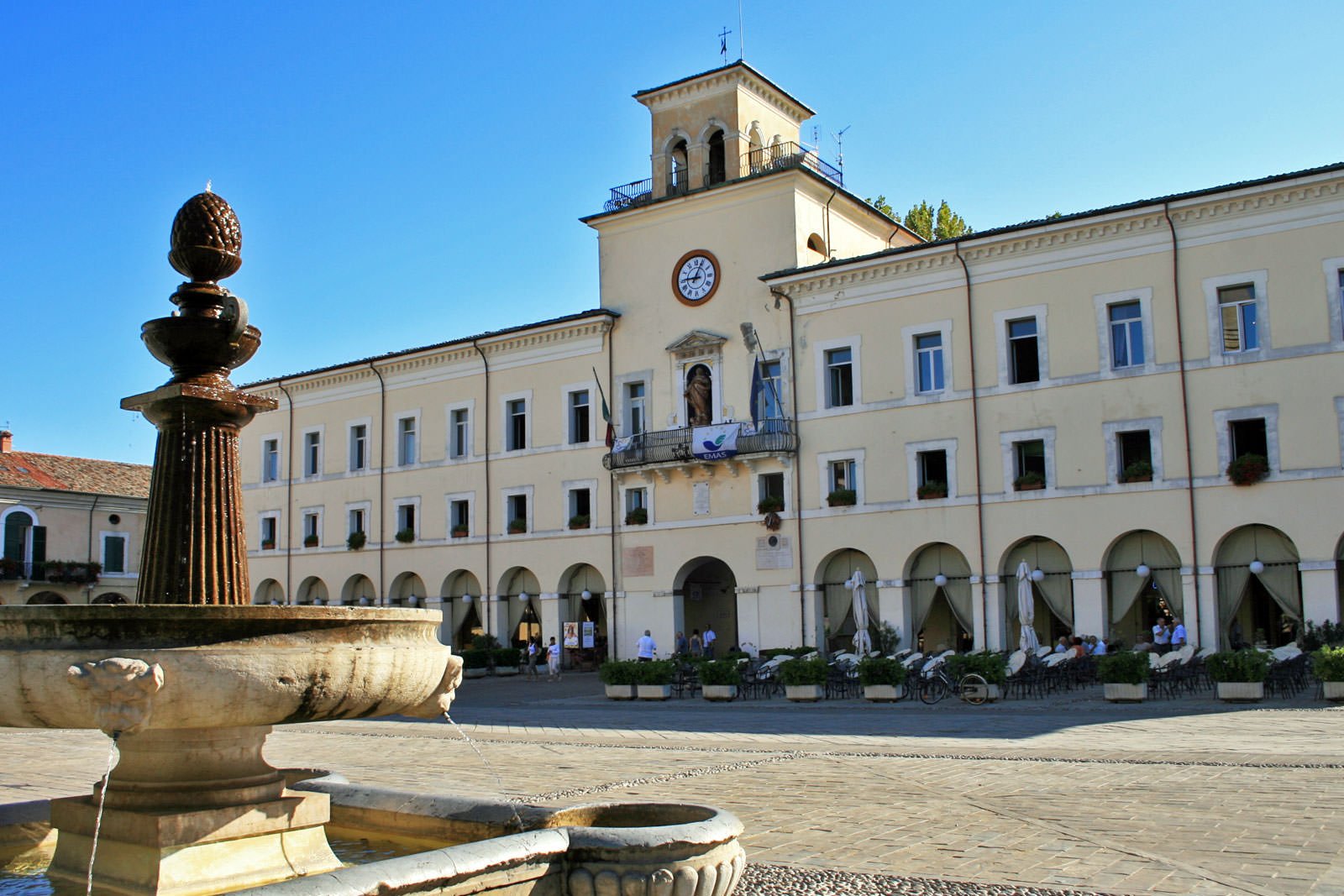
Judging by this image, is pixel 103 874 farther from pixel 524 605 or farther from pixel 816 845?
pixel 524 605

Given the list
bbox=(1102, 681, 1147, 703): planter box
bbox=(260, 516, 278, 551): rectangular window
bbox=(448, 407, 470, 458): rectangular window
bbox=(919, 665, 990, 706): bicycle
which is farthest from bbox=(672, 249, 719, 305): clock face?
bbox=(260, 516, 278, 551): rectangular window

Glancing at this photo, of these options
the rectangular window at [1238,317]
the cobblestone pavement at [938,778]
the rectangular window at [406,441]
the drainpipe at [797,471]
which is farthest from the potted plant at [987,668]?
the rectangular window at [406,441]

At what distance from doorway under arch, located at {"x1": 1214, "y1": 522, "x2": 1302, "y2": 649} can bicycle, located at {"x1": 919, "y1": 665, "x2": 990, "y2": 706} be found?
318 inches

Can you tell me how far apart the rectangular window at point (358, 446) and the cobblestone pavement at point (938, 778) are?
2330 centimetres

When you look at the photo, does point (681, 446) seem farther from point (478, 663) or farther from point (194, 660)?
point (194, 660)

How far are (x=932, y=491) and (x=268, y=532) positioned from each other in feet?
90.8

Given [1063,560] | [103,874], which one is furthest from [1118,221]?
[103,874]

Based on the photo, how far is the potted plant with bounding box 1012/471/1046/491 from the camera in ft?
102

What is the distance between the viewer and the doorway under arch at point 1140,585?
29750mm

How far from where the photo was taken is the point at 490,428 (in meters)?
42.1

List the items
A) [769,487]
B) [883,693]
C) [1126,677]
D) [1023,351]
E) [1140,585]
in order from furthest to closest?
[769,487], [1023,351], [1140,585], [883,693], [1126,677]

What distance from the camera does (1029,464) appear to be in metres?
31.9

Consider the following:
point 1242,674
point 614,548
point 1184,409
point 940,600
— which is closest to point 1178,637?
point 1184,409

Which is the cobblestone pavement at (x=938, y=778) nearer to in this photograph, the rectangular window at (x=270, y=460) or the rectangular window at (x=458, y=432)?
the rectangular window at (x=458, y=432)
